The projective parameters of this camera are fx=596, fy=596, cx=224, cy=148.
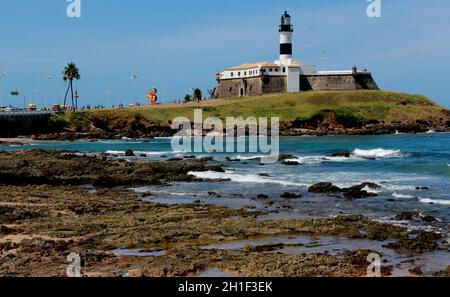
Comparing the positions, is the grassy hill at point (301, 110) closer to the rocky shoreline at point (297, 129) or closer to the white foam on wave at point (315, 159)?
the rocky shoreline at point (297, 129)

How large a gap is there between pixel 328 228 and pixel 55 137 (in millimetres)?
69994

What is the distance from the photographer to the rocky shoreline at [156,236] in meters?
13.7

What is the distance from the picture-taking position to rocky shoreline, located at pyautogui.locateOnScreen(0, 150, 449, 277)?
13.7 metres

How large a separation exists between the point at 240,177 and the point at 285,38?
7355 centimetres

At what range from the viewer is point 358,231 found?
18.4 meters

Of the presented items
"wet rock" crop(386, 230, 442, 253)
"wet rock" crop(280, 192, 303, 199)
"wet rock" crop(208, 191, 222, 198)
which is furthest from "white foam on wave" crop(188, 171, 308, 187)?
"wet rock" crop(386, 230, 442, 253)

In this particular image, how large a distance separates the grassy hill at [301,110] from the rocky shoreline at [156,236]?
63.9 m

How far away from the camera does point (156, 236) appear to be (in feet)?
57.2

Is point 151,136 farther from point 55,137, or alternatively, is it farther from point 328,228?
point 328,228

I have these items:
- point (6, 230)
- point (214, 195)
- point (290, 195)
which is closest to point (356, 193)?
point (290, 195)

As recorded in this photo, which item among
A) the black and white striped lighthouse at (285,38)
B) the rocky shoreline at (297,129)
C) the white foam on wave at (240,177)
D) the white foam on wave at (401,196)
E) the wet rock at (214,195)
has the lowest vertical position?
the wet rock at (214,195)

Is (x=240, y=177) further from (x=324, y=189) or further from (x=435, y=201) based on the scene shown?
(x=435, y=201)

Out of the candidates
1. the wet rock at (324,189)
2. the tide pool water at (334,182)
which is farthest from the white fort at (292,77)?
the wet rock at (324,189)
